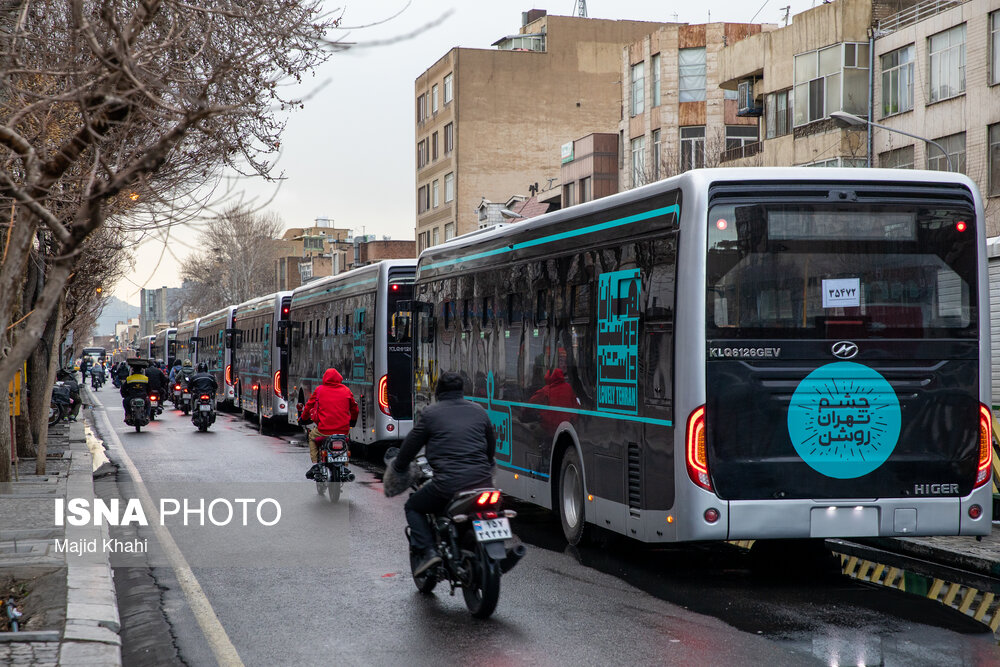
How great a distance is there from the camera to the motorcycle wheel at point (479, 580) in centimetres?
823

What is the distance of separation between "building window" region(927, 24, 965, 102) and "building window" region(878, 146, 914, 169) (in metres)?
1.78

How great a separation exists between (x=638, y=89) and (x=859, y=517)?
4579cm

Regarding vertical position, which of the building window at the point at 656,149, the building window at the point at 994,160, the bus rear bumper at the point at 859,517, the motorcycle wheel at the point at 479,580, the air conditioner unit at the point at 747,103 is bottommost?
the motorcycle wheel at the point at 479,580

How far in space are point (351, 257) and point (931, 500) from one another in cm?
10374

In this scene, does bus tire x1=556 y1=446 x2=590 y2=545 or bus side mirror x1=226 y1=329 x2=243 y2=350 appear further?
bus side mirror x1=226 y1=329 x2=243 y2=350

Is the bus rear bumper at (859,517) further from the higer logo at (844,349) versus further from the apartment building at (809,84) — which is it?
the apartment building at (809,84)

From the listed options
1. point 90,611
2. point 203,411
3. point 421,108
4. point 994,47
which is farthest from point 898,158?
point 421,108

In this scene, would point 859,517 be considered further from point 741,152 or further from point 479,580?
point 741,152

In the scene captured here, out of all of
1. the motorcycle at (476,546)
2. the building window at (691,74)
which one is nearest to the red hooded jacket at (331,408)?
the motorcycle at (476,546)

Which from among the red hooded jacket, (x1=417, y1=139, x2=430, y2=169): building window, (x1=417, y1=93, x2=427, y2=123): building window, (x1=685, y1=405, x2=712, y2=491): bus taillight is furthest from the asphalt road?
(x1=417, y1=93, x2=427, y2=123): building window

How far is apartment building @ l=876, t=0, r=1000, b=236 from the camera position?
3456 centimetres

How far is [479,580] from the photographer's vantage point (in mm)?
8352

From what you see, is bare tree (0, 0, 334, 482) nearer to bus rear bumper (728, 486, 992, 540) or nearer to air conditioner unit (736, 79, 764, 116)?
bus rear bumper (728, 486, 992, 540)

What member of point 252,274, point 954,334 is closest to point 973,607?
point 954,334
